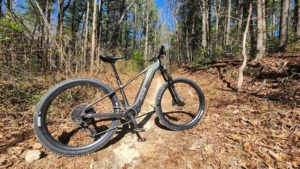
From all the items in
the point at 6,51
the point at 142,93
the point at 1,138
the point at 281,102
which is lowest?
the point at 1,138

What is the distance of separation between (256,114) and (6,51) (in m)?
5.31

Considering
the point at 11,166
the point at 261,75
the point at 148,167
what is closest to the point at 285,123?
the point at 148,167

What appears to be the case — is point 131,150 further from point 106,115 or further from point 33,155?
point 33,155

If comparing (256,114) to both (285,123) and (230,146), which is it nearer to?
(285,123)

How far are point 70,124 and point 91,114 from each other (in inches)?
38.8

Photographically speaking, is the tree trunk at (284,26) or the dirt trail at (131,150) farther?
the tree trunk at (284,26)

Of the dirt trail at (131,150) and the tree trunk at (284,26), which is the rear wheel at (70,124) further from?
the tree trunk at (284,26)

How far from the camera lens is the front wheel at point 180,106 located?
315 cm

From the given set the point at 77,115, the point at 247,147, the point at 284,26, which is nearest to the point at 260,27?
the point at 284,26

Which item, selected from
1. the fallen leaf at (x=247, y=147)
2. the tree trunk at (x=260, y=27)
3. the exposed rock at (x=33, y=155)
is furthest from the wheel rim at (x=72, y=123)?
the tree trunk at (x=260, y=27)

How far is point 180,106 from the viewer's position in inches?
142

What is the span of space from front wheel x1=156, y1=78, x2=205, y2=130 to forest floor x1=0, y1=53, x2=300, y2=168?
17cm

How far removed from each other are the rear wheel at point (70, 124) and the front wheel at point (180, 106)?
817 mm

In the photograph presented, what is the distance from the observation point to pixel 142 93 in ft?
10.2
